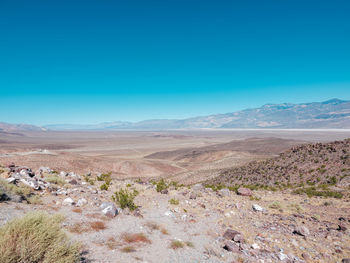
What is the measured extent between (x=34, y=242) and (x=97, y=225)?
358cm

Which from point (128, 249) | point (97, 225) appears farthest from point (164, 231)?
point (97, 225)

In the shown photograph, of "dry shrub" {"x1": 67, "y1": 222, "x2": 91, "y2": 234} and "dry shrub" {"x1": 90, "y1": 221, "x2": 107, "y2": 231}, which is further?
"dry shrub" {"x1": 90, "y1": 221, "x2": 107, "y2": 231}

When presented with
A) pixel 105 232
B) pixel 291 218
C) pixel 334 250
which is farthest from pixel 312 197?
pixel 105 232

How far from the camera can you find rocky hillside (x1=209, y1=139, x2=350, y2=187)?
17953 mm

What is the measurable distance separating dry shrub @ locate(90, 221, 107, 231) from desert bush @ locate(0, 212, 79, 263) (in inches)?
106

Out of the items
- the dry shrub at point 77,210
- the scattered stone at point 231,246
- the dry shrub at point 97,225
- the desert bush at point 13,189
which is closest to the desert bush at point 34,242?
the dry shrub at point 97,225

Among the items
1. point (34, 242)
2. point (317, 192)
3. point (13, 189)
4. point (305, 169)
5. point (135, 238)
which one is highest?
point (34, 242)

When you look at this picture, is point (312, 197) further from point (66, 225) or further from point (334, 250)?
point (66, 225)

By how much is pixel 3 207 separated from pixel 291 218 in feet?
40.8

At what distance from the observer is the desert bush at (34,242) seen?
3617 mm

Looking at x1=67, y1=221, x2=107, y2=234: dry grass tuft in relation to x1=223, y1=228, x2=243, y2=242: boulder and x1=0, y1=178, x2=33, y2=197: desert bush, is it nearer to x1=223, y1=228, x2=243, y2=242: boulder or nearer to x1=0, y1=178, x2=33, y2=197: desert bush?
x1=0, y1=178, x2=33, y2=197: desert bush

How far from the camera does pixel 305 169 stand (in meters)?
20.2

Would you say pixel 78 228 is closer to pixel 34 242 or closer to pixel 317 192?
pixel 34 242

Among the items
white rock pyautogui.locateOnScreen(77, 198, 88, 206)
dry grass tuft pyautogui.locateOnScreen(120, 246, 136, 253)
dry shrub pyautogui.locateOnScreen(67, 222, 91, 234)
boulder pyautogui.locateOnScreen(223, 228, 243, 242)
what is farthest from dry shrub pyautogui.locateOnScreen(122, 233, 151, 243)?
white rock pyautogui.locateOnScreen(77, 198, 88, 206)
